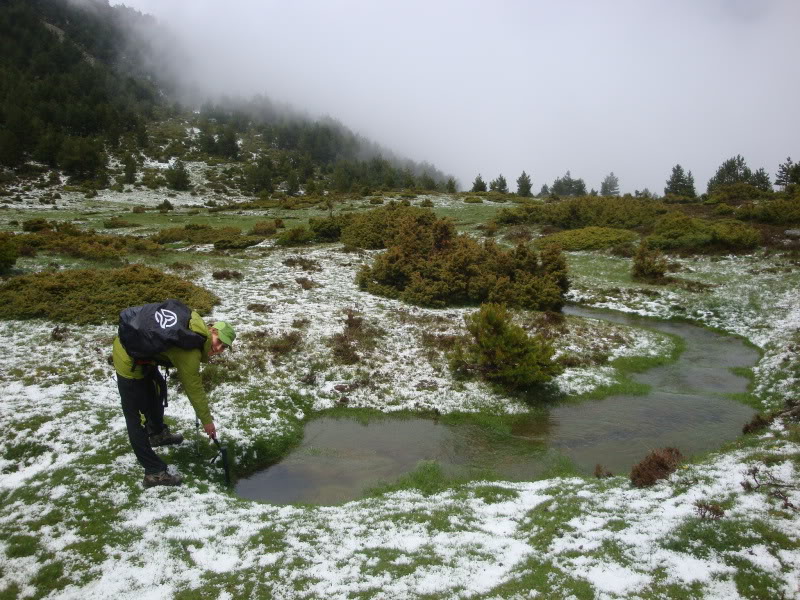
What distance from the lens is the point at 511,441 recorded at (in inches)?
477

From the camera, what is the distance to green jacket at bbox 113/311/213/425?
7.34m

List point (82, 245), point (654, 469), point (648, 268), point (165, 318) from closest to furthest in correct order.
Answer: point (165, 318)
point (654, 469)
point (82, 245)
point (648, 268)

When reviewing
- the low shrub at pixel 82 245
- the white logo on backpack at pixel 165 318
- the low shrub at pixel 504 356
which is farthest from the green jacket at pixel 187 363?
the low shrub at pixel 82 245

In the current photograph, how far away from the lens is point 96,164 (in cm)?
6775

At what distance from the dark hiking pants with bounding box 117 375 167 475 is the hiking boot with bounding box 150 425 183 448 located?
3.10 feet

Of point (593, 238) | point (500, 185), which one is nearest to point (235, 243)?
point (593, 238)

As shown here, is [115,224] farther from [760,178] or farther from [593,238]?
[760,178]

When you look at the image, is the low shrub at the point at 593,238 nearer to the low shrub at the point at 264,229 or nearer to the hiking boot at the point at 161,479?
the low shrub at the point at 264,229

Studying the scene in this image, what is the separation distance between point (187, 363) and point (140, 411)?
75.3 inches

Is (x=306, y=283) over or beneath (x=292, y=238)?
beneath

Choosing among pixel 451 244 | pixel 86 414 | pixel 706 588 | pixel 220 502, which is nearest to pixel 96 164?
pixel 451 244

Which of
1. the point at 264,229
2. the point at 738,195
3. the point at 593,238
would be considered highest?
the point at 738,195

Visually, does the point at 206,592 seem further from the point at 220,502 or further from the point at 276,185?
the point at 276,185

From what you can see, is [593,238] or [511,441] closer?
[511,441]
